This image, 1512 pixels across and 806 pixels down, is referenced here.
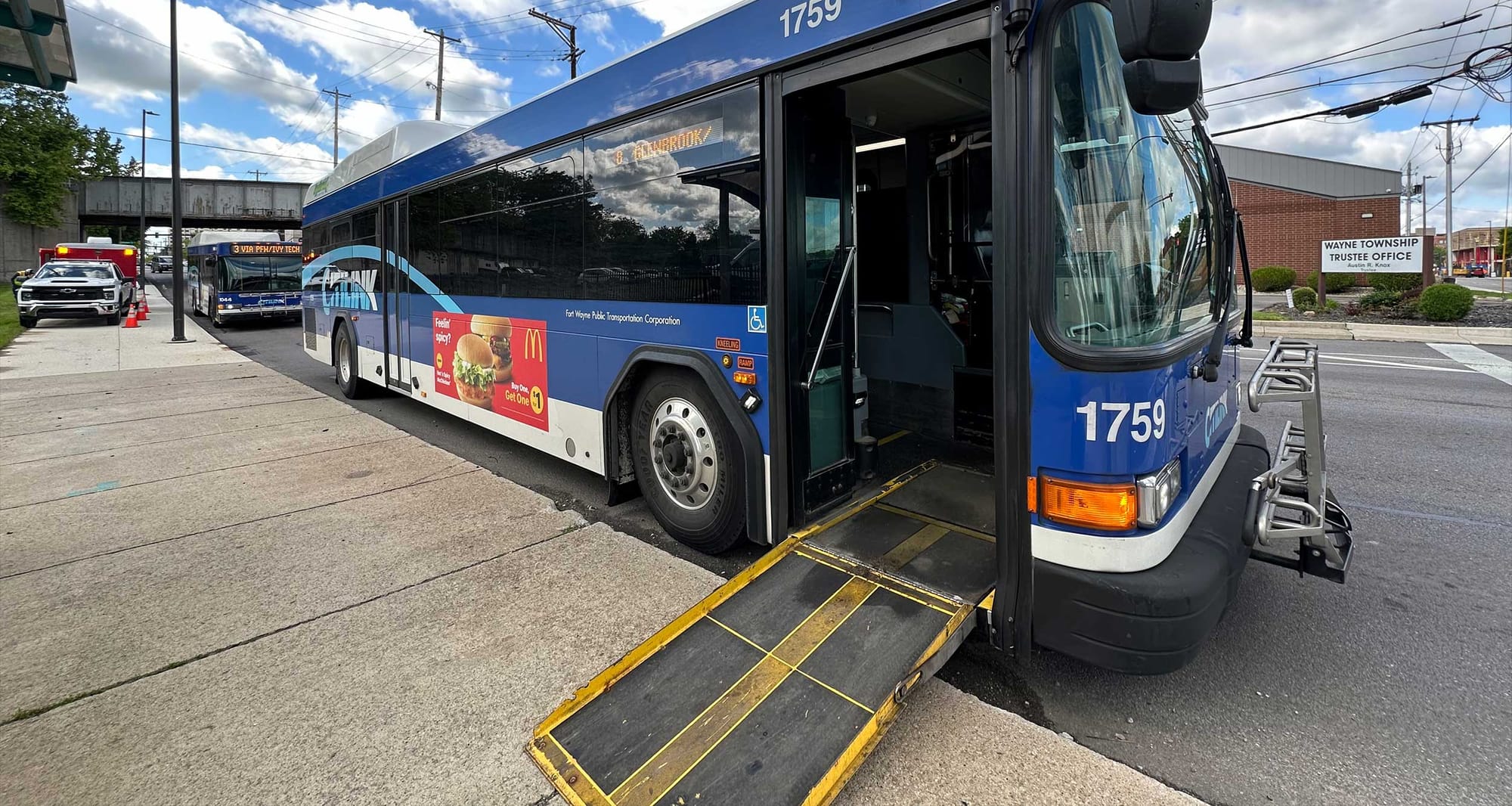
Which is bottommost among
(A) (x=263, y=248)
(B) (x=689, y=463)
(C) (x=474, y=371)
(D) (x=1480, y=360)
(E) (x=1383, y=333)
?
(B) (x=689, y=463)

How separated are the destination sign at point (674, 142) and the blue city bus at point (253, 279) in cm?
2072

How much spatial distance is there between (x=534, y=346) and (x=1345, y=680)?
4962 millimetres

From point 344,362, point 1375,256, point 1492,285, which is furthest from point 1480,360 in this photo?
→ point 1492,285

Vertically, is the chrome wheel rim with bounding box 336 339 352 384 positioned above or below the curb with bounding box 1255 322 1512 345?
below

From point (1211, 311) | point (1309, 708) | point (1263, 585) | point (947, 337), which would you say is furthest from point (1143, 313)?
point (947, 337)

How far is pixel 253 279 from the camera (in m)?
21.6

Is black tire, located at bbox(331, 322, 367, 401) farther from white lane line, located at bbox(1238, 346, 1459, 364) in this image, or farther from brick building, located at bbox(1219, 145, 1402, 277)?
brick building, located at bbox(1219, 145, 1402, 277)

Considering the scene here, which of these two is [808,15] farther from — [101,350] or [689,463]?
[101,350]

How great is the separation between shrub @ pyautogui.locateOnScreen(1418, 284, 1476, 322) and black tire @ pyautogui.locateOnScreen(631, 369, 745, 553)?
776 inches

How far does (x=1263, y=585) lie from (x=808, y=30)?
11.6 feet

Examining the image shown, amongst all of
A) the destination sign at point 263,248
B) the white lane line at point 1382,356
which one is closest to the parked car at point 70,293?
the destination sign at point 263,248

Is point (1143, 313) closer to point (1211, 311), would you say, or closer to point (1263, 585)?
point (1211, 311)

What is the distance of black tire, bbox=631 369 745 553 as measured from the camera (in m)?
3.86

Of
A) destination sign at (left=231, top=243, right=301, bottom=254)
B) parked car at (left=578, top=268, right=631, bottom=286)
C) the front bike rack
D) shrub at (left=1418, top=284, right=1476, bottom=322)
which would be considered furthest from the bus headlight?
destination sign at (left=231, top=243, right=301, bottom=254)
